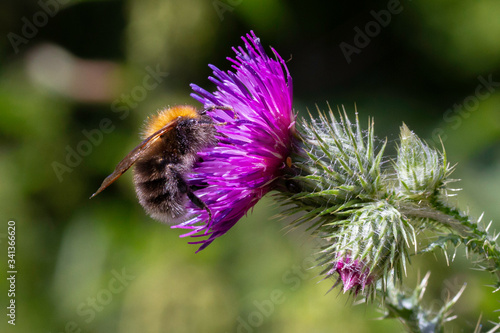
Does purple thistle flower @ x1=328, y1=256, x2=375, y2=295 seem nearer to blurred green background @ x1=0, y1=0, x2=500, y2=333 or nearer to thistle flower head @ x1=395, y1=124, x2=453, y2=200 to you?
thistle flower head @ x1=395, y1=124, x2=453, y2=200

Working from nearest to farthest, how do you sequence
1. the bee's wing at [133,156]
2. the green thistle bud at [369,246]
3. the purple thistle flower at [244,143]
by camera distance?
1. the bee's wing at [133,156]
2. the green thistle bud at [369,246]
3. the purple thistle flower at [244,143]

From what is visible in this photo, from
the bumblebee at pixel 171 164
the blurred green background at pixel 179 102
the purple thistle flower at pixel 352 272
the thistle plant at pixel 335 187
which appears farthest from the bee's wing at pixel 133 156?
the blurred green background at pixel 179 102

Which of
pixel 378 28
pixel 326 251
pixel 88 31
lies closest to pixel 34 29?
pixel 88 31

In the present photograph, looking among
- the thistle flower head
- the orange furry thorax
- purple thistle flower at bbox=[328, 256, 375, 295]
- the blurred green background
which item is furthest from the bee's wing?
the blurred green background

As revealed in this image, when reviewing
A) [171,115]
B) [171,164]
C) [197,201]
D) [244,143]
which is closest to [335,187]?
[244,143]

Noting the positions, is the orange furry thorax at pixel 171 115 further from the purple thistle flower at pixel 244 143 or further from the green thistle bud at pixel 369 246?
the green thistle bud at pixel 369 246

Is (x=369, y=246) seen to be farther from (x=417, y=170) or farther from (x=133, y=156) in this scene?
(x=133, y=156)

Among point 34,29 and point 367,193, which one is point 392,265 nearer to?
point 367,193
